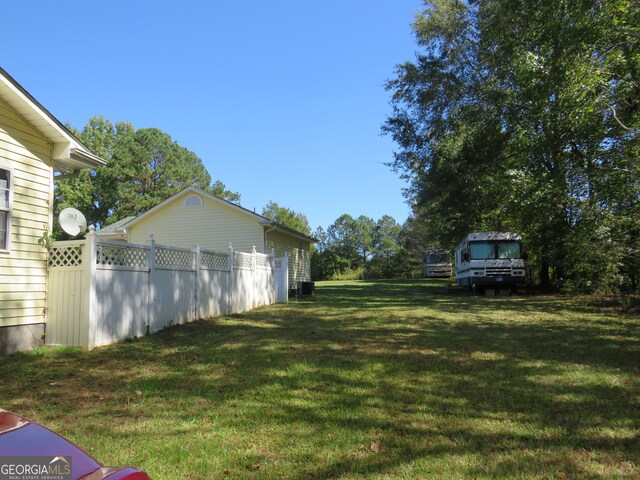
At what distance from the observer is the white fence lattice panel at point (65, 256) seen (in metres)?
7.66

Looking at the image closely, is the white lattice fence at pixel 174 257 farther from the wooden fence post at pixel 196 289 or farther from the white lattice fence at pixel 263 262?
the white lattice fence at pixel 263 262

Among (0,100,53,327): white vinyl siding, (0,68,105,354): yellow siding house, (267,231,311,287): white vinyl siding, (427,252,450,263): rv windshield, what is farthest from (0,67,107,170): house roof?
(427,252,450,263): rv windshield

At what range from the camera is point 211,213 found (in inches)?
818

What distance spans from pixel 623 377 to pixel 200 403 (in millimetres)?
5068

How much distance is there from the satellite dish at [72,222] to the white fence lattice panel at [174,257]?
151 centimetres

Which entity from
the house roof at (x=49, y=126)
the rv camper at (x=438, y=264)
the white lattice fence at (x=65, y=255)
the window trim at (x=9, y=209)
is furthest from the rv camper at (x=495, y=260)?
the rv camper at (x=438, y=264)

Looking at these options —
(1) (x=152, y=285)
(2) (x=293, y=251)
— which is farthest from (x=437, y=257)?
(1) (x=152, y=285)

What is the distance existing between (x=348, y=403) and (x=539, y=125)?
15091 millimetres

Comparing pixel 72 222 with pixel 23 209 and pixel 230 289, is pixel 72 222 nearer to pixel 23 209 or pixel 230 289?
pixel 23 209

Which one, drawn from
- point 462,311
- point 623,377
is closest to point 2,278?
point 623,377

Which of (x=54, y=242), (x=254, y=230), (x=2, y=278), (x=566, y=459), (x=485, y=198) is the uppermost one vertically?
(x=485, y=198)

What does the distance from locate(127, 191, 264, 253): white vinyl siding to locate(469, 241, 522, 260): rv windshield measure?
970 cm

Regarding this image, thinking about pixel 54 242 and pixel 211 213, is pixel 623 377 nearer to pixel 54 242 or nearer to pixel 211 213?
pixel 54 242

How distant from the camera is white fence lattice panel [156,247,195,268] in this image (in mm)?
9477
